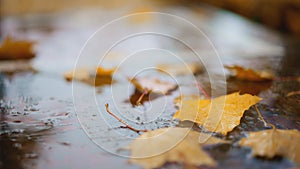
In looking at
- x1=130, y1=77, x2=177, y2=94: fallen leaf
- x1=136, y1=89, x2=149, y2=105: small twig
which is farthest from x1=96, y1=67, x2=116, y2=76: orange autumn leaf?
x1=136, y1=89, x2=149, y2=105: small twig

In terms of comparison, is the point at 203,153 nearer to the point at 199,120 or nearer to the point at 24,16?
the point at 199,120

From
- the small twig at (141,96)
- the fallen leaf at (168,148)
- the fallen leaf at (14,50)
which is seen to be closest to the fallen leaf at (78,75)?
the small twig at (141,96)

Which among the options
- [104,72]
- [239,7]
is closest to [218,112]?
[104,72]

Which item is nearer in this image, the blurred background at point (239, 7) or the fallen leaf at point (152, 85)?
the fallen leaf at point (152, 85)

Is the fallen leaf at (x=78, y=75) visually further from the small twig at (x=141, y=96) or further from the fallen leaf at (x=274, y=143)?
the fallen leaf at (x=274, y=143)

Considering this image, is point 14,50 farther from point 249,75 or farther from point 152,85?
point 249,75

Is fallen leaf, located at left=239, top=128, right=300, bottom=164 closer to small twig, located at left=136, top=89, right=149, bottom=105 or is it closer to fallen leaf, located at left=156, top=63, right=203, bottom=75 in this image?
small twig, located at left=136, top=89, right=149, bottom=105

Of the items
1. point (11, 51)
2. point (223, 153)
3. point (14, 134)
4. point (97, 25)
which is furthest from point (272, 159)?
point (97, 25)
